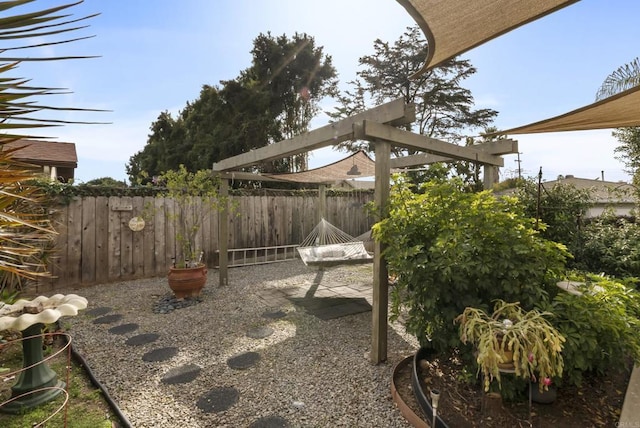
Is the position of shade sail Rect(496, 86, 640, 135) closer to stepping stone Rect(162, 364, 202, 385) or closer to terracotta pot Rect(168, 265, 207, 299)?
stepping stone Rect(162, 364, 202, 385)

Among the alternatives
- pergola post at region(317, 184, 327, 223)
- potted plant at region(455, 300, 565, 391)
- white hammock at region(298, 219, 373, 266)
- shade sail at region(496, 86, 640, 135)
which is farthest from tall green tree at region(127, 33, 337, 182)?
potted plant at region(455, 300, 565, 391)

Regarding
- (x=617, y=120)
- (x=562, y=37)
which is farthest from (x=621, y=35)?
(x=617, y=120)

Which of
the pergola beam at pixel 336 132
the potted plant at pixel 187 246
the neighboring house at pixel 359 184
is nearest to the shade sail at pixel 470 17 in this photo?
the pergola beam at pixel 336 132

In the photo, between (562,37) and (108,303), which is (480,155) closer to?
(562,37)

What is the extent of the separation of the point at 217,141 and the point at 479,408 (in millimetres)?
10988

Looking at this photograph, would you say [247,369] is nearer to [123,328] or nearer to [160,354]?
[160,354]

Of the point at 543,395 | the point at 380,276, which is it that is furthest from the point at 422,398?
the point at 380,276

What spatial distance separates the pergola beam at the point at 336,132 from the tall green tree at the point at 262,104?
7.88 meters

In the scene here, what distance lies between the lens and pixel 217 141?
11.0 metres

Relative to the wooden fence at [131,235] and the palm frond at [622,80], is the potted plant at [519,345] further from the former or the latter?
the palm frond at [622,80]

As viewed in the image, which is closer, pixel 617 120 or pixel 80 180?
pixel 617 120

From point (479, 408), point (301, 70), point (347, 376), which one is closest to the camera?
point (479, 408)

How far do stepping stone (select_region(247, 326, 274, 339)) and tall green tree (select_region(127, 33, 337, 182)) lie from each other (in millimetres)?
8890

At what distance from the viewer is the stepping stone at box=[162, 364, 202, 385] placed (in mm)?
2087
